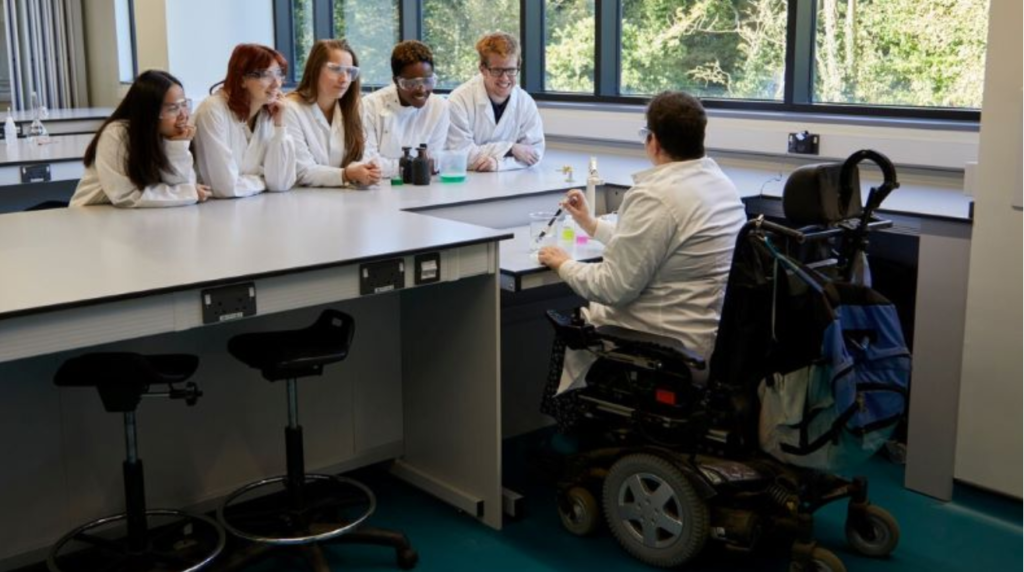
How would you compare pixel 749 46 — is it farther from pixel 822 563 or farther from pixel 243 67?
pixel 822 563

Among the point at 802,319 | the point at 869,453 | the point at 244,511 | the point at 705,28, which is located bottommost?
the point at 244,511

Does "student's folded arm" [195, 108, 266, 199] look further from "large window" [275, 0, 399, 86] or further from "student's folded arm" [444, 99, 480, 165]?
"large window" [275, 0, 399, 86]

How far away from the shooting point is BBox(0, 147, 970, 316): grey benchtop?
2.34 meters

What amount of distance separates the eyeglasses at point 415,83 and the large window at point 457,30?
7.96ft

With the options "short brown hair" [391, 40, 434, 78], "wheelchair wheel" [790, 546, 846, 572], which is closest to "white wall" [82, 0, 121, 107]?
"short brown hair" [391, 40, 434, 78]

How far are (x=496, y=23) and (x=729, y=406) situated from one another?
14.6ft

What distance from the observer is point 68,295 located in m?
2.17

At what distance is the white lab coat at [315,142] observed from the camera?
151 inches

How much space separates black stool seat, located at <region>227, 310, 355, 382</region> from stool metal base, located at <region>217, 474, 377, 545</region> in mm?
414

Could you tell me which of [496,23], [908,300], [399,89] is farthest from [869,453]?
[496,23]

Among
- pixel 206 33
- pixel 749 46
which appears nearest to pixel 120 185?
pixel 749 46

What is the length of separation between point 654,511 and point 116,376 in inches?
53.7

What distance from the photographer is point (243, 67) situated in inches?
136

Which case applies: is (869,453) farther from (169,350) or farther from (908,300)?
(169,350)
